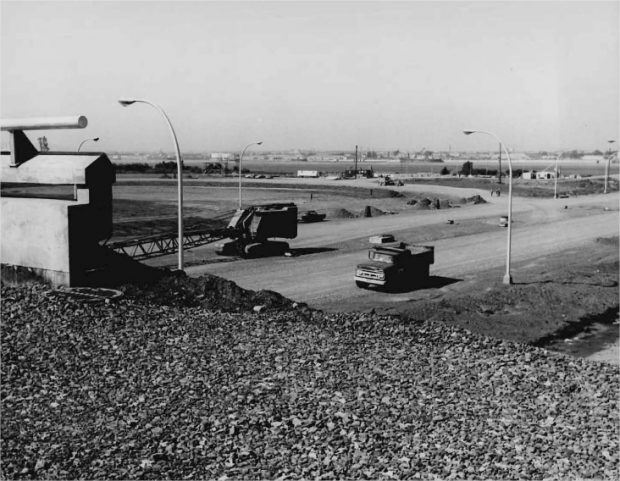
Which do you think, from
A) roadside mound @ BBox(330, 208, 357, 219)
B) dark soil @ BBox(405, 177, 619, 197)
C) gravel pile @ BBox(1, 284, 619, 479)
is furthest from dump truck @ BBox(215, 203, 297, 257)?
dark soil @ BBox(405, 177, 619, 197)

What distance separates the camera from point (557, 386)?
14.9 m

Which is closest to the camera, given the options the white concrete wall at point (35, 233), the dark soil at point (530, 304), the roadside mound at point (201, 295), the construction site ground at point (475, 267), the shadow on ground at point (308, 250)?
the white concrete wall at point (35, 233)

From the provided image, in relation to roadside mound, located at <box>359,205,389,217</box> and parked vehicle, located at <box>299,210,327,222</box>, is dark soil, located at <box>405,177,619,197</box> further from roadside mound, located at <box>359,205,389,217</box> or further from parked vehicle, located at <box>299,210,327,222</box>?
parked vehicle, located at <box>299,210,327,222</box>

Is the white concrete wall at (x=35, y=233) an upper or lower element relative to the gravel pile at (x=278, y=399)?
upper

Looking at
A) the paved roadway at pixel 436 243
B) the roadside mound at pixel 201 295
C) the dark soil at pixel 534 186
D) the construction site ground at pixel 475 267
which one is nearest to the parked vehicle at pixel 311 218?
the construction site ground at pixel 475 267

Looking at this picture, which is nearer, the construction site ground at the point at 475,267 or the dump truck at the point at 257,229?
the construction site ground at the point at 475,267

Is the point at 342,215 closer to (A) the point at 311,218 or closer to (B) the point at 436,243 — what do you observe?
(A) the point at 311,218

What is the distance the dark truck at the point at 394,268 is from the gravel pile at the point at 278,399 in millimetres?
10871

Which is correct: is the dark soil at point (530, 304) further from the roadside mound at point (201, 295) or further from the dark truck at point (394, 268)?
the roadside mound at point (201, 295)

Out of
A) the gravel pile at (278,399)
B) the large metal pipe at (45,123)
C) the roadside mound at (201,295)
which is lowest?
the gravel pile at (278,399)

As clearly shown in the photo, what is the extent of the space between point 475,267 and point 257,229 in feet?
40.3

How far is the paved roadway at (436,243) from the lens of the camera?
30875mm

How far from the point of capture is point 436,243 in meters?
46.6

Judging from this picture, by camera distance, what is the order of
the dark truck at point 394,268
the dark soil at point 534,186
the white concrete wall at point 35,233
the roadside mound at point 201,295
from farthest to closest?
the dark soil at point 534,186 → the dark truck at point 394,268 → the roadside mound at point 201,295 → the white concrete wall at point 35,233
